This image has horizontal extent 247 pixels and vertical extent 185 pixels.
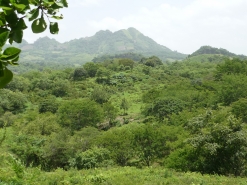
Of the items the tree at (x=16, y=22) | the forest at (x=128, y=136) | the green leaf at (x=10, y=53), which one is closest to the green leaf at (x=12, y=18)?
the tree at (x=16, y=22)

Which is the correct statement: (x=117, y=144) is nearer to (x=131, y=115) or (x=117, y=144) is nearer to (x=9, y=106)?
(x=131, y=115)

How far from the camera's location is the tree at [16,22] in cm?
86

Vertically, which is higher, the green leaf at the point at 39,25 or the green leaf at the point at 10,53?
the green leaf at the point at 39,25

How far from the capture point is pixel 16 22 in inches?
43.8

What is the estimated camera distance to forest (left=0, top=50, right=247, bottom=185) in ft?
40.4

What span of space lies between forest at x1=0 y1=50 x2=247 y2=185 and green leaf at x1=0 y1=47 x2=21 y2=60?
478 cm

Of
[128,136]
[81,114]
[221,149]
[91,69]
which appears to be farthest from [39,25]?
[91,69]

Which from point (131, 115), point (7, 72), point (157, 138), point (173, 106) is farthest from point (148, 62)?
point (7, 72)

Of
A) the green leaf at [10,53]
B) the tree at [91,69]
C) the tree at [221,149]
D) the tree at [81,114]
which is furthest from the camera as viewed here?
the tree at [91,69]

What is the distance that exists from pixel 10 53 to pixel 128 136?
71.1 ft

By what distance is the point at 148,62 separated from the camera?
78438 millimetres

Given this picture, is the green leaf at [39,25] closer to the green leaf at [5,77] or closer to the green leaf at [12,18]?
the green leaf at [12,18]

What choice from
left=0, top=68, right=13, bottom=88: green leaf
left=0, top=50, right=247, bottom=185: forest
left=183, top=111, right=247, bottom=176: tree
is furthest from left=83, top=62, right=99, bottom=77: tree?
left=0, top=68, right=13, bottom=88: green leaf

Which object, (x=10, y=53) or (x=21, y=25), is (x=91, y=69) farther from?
(x=10, y=53)
